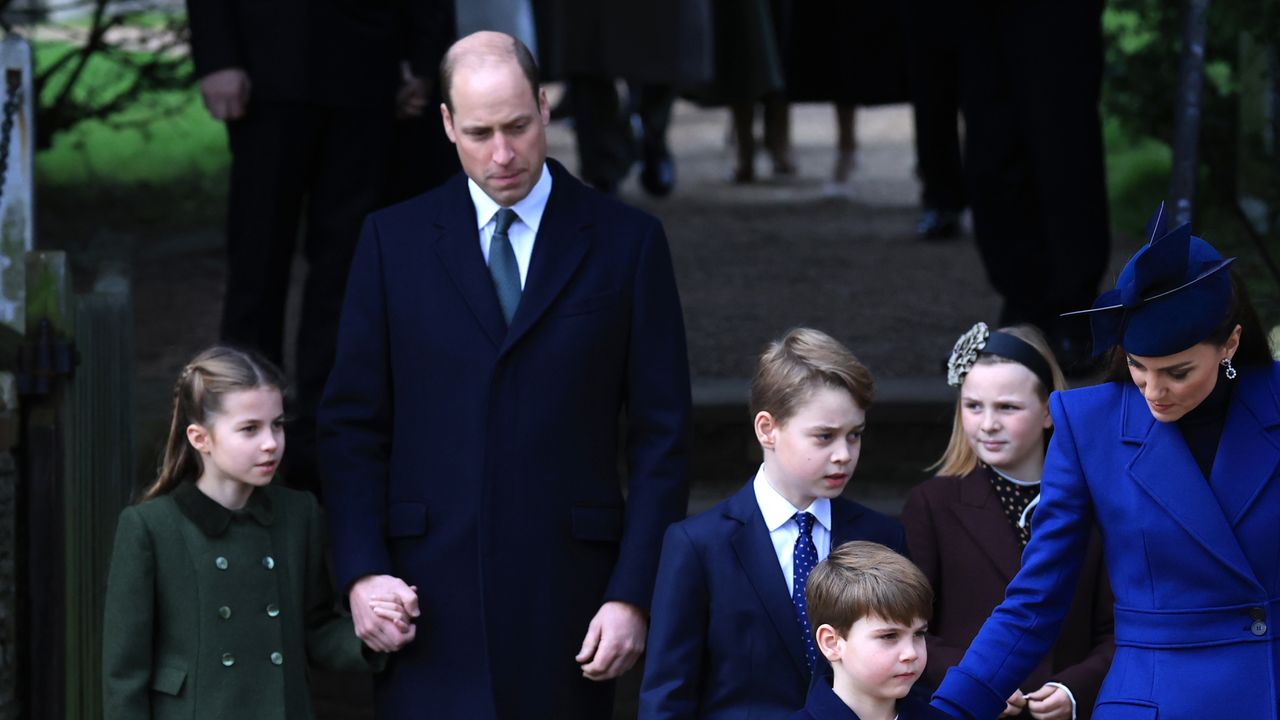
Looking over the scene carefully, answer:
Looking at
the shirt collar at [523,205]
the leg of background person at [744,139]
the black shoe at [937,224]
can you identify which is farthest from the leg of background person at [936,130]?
the shirt collar at [523,205]

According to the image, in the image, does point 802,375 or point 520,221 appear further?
point 520,221

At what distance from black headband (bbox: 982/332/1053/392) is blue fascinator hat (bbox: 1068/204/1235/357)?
90 centimetres

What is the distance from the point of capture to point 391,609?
12.3ft

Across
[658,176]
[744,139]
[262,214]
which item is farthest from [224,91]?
[744,139]

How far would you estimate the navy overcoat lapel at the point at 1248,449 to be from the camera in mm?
3090

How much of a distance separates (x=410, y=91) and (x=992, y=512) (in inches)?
87.3

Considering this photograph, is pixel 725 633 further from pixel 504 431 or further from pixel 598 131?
pixel 598 131

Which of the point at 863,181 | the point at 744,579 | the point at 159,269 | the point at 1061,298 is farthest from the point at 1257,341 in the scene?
the point at 863,181

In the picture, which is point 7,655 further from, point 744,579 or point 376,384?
point 744,579

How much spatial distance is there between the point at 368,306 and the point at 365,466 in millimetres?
307

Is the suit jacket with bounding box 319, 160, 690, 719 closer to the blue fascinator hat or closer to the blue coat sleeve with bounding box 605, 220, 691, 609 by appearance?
the blue coat sleeve with bounding box 605, 220, 691, 609

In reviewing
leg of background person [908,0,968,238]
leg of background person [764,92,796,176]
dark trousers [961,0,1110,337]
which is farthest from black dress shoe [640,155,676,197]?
dark trousers [961,0,1110,337]

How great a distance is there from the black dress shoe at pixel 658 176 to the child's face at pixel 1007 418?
590cm

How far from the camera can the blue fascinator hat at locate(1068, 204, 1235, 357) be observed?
2.97 meters
